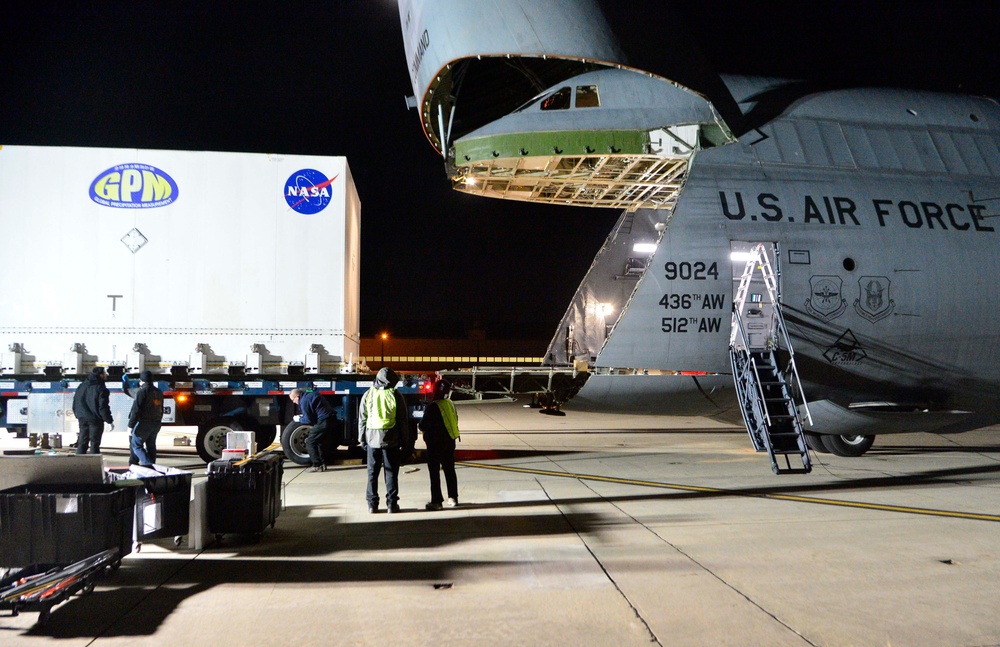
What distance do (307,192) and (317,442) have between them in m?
4.25

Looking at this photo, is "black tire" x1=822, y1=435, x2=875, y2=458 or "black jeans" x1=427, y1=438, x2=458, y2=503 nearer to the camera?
"black jeans" x1=427, y1=438, x2=458, y2=503

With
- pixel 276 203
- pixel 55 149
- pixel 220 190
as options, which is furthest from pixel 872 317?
→ pixel 55 149

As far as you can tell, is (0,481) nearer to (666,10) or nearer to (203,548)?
(203,548)

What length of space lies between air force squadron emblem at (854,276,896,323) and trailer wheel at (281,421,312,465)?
9.20 m

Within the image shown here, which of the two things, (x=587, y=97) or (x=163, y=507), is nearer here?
(x=163, y=507)

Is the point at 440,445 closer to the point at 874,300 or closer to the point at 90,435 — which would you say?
the point at 90,435

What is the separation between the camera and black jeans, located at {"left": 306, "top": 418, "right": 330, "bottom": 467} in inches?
472

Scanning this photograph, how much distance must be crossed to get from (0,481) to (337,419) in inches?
279

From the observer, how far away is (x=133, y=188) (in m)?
12.4

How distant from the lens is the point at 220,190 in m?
12.5

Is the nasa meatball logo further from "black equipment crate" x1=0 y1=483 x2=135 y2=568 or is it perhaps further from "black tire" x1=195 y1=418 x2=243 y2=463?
"black equipment crate" x1=0 y1=483 x2=135 y2=568

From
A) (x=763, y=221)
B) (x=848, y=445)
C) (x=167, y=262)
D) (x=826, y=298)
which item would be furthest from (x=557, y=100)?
(x=848, y=445)

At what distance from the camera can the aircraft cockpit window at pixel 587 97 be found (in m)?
11.2

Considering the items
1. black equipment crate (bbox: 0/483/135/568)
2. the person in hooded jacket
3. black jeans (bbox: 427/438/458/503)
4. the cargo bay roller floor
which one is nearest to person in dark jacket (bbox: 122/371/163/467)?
the cargo bay roller floor
